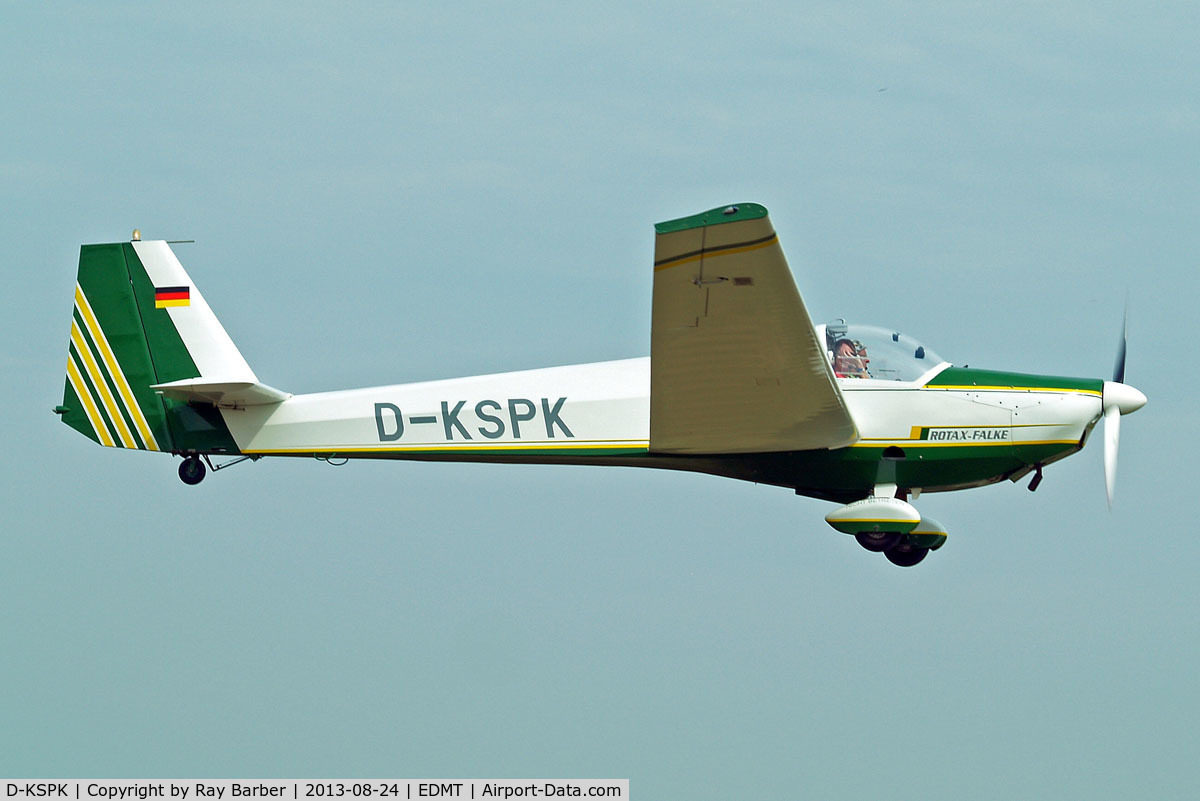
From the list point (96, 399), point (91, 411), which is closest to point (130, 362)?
point (96, 399)

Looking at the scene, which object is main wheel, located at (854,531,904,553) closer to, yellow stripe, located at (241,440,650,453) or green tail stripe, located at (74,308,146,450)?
yellow stripe, located at (241,440,650,453)

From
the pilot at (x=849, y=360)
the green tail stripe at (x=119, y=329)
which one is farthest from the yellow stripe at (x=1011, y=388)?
the green tail stripe at (x=119, y=329)

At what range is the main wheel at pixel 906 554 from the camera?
46.9ft

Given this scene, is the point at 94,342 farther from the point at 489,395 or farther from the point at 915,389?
the point at 915,389

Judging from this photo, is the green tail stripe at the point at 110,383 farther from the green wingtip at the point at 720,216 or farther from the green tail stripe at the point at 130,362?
the green wingtip at the point at 720,216

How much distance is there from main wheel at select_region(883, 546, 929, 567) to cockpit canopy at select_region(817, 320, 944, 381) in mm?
1783

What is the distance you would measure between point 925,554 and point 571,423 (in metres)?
3.69

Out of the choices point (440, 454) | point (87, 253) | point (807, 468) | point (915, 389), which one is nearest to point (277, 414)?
point (440, 454)

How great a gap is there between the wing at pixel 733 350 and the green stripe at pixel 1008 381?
3.75ft

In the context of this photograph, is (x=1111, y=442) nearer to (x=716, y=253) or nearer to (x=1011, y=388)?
(x=1011, y=388)

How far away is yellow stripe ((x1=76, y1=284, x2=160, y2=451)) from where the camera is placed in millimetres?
14414

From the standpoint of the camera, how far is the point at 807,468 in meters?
13.7

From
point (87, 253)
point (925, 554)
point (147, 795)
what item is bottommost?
point (147, 795)

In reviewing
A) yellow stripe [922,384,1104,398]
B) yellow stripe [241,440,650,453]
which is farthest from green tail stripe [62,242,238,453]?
yellow stripe [922,384,1104,398]
